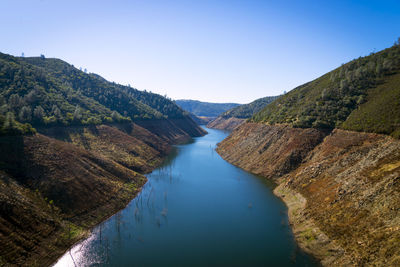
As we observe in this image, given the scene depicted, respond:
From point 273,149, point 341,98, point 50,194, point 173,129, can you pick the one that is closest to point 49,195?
point 50,194

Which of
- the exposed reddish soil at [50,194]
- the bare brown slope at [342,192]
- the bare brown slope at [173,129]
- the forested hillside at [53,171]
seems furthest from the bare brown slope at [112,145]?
the bare brown slope at [342,192]

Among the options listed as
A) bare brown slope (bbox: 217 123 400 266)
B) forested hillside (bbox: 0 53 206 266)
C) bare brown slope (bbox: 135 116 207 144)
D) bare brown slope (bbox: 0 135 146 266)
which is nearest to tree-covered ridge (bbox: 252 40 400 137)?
bare brown slope (bbox: 217 123 400 266)

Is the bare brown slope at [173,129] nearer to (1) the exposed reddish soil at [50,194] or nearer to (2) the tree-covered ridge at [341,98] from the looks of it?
(1) the exposed reddish soil at [50,194]

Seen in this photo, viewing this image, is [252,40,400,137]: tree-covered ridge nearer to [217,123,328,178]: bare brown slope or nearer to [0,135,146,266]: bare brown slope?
[217,123,328,178]: bare brown slope

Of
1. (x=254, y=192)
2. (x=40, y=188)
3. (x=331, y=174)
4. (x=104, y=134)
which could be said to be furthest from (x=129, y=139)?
(x=331, y=174)

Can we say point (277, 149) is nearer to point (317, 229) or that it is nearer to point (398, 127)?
point (398, 127)
